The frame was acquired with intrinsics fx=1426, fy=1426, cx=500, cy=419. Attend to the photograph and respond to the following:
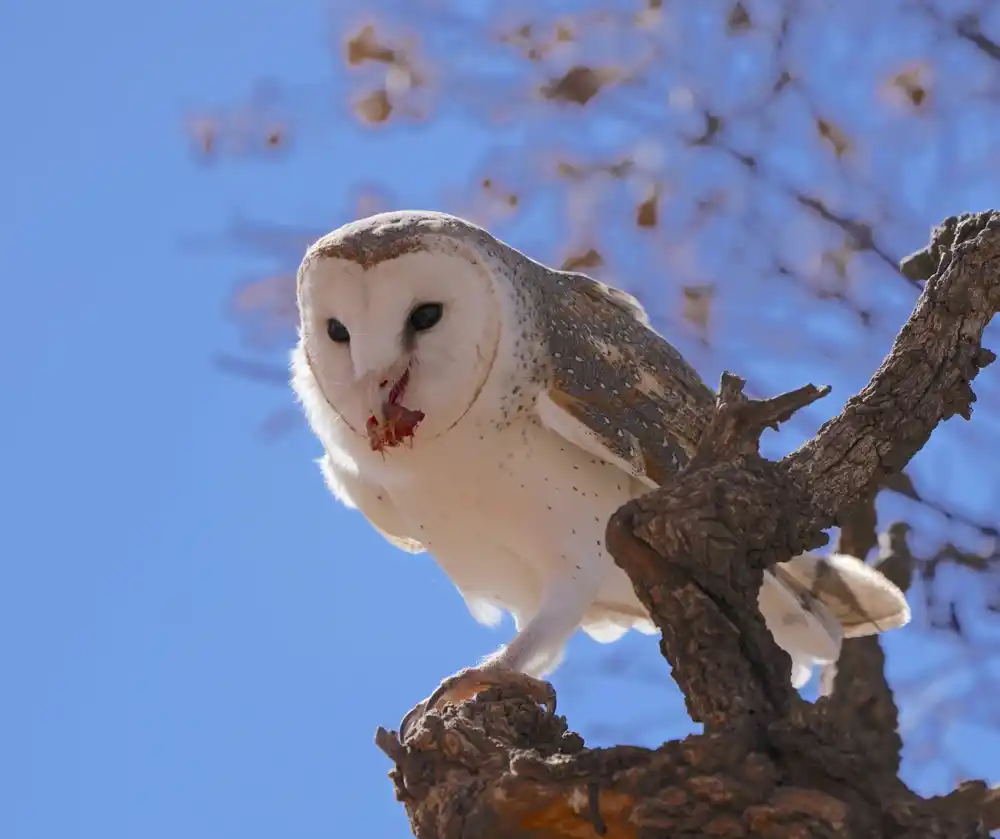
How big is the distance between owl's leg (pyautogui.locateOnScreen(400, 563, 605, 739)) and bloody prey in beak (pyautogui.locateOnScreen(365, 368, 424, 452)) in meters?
0.44

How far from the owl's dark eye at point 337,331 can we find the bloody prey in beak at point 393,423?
0.19m

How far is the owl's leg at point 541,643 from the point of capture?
251cm

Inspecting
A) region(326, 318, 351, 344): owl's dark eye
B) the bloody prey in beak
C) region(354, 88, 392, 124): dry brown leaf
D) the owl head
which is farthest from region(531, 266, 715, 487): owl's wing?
region(354, 88, 392, 124): dry brown leaf

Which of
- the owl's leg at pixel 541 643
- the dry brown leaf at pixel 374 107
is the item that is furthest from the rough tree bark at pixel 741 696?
the dry brown leaf at pixel 374 107

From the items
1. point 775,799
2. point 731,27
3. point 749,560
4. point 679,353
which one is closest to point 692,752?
point 775,799

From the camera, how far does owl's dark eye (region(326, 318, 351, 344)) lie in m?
2.91

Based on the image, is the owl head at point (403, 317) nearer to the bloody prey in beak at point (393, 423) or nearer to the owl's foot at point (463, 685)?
the bloody prey in beak at point (393, 423)

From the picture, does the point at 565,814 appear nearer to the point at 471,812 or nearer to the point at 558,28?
the point at 471,812

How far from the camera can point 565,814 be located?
1.64 m

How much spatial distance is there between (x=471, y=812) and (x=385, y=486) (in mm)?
1375

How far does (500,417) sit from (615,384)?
0.29 metres

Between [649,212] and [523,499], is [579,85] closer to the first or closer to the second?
[649,212]

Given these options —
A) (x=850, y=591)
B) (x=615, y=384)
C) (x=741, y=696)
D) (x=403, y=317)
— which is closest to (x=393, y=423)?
(x=403, y=317)

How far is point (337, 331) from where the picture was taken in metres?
2.92
